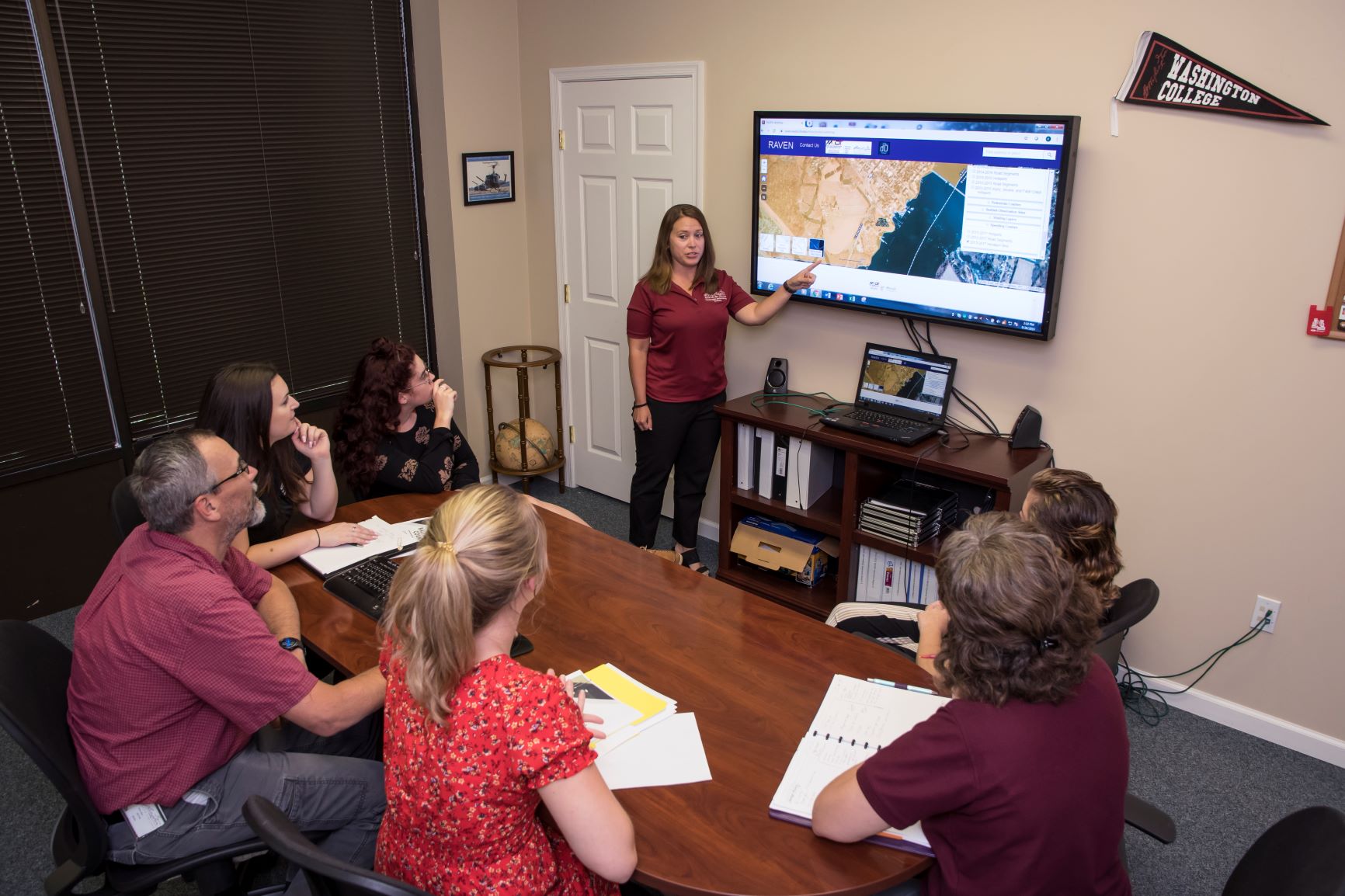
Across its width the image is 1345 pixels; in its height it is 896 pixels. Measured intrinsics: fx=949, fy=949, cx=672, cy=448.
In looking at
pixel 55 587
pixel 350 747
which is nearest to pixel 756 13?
pixel 350 747

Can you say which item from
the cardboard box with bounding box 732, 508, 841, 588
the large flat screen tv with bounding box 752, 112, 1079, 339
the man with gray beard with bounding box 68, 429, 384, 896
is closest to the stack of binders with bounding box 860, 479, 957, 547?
the cardboard box with bounding box 732, 508, 841, 588

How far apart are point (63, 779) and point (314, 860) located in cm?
68

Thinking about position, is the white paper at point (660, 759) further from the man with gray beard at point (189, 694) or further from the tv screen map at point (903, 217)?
the tv screen map at point (903, 217)

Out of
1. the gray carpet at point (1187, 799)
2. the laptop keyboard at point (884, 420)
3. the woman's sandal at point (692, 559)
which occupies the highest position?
the laptop keyboard at point (884, 420)

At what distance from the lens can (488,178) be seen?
4.62 metres

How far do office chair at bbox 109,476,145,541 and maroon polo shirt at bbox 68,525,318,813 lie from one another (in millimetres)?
711

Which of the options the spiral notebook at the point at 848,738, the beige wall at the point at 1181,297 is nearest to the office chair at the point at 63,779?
the spiral notebook at the point at 848,738

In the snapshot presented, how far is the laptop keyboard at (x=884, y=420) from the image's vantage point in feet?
11.0

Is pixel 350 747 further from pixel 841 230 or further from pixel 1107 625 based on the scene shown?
pixel 841 230

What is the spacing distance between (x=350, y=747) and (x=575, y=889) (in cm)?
92

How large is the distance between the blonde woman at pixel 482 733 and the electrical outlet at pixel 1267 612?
2448 mm

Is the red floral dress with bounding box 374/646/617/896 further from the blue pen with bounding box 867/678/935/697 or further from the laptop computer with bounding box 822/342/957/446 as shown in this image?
the laptop computer with bounding box 822/342/957/446

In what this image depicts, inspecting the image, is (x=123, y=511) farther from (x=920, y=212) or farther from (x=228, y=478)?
(x=920, y=212)

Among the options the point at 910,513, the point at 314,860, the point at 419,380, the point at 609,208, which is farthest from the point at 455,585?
the point at 609,208
